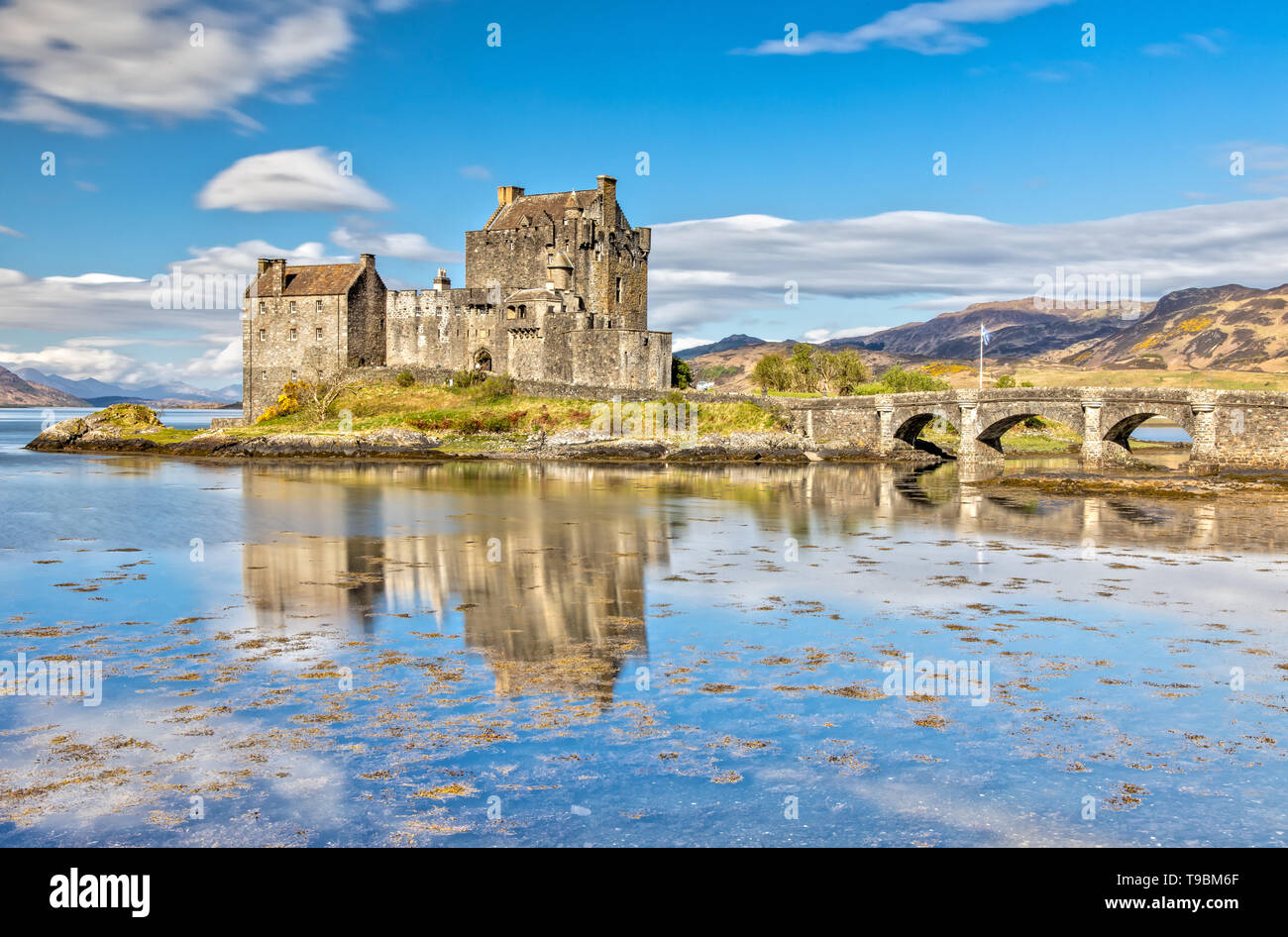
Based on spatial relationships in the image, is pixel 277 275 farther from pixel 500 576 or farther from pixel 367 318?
→ pixel 500 576

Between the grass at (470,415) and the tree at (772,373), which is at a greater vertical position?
the tree at (772,373)

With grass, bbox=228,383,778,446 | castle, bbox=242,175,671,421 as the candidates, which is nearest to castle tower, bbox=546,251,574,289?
castle, bbox=242,175,671,421

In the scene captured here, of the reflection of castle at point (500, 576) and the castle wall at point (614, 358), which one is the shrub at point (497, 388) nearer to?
the castle wall at point (614, 358)

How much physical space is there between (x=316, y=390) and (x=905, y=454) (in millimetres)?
37111

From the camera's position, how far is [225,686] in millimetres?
11188

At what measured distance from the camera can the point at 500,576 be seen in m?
18.6

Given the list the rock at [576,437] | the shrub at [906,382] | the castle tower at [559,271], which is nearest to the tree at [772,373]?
the shrub at [906,382]

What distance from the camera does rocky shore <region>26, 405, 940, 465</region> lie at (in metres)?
53.8

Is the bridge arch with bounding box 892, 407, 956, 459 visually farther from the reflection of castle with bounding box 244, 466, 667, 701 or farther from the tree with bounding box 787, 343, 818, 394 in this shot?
the reflection of castle with bounding box 244, 466, 667, 701

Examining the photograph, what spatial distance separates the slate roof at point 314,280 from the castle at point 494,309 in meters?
0.09

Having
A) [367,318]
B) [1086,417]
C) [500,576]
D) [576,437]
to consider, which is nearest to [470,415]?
[576,437]

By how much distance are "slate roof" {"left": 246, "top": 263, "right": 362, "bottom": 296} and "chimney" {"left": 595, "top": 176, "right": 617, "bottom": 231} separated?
1653 centimetres

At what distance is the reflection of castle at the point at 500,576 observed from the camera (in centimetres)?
1298

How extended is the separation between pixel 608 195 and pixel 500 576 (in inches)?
1919
